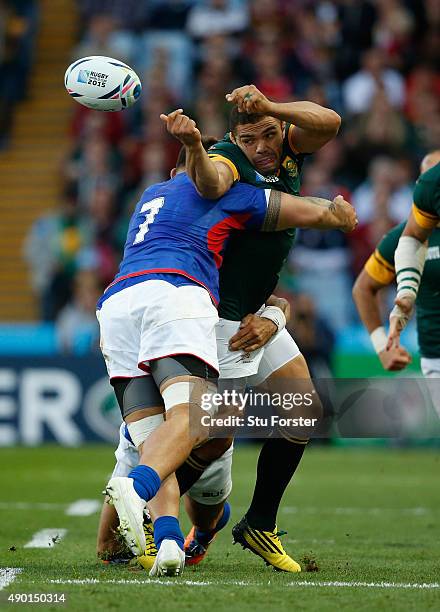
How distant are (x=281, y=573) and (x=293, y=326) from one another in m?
8.64

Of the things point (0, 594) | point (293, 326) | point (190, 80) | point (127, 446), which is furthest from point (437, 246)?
point (190, 80)

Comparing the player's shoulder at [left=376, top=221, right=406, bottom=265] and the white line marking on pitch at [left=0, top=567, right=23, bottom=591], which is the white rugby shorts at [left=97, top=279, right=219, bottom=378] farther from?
the player's shoulder at [left=376, top=221, right=406, bottom=265]

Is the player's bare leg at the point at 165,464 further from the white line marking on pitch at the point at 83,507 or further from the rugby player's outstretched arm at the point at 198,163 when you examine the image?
the white line marking on pitch at the point at 83,507

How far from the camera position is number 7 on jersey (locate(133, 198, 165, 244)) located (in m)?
6.05

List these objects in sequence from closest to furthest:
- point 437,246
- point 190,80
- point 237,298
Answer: point 237,298 < point 437,246 < point 190,80

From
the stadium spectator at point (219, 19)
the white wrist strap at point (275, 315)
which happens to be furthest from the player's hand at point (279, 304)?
the stadium spectator at point (219, 19)

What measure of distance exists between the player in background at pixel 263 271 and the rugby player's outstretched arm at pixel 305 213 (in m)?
0.27

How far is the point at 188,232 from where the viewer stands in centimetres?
596

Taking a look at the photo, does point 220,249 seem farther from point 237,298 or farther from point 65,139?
point 65,139

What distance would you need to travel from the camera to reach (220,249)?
611 cm

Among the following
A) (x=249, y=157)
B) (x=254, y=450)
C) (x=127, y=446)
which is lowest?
(x=254, y=450)

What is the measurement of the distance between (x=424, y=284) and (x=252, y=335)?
1.91 meters

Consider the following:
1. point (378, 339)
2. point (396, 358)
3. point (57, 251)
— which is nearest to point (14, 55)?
point (57, 251)
